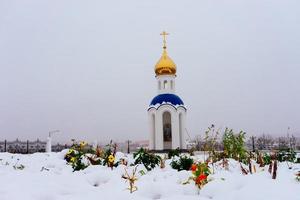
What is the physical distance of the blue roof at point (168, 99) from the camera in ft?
69.1

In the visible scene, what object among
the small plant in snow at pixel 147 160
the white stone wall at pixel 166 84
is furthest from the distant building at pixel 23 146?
the small plant in snow at pixel 147 160

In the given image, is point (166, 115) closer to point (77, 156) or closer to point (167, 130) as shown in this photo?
point (167, 130)

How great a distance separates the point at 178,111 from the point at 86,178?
1645 centimetres

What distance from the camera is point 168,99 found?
21.1 m

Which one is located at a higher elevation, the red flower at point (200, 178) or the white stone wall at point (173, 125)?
the white stone wall at point (173, 125)

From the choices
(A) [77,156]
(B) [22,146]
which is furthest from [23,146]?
(A) [77,156]

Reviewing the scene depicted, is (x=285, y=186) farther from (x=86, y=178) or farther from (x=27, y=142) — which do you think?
(x=27, y=142)

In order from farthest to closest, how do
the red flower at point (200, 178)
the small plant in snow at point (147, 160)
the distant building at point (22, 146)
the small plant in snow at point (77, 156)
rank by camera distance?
the distant building at point (22, 146) < the small plant in snow at point (147, 160) < the small plant in snow at point (77, 156) < the red flower at point (200, 178)

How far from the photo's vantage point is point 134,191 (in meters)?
3.89

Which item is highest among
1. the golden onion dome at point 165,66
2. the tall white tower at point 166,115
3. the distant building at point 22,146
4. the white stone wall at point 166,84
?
the golden onion dome at point 165,66

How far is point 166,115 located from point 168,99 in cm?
149

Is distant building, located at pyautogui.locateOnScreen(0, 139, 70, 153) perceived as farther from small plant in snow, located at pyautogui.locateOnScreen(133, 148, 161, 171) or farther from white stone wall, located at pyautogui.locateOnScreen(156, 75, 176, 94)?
small plant in snow, located at pyautogui.locateOnScreen(133, 148, 161, 171)

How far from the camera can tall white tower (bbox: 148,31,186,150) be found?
2080cm

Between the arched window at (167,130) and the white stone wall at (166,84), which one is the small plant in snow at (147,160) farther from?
the white stone wall at (166,84)
